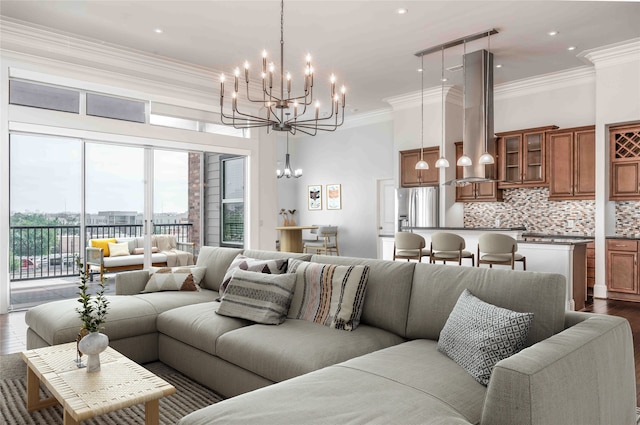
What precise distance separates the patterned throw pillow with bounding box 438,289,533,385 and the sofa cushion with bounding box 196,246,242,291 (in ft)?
7.62

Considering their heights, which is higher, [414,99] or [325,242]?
[414,99]

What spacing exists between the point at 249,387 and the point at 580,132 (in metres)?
6.15

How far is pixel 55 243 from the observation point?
6312 millimetres

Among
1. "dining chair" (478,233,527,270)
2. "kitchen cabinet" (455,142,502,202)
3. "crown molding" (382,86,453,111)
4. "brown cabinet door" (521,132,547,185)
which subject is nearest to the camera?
"dining chair" (478,233,527,270)

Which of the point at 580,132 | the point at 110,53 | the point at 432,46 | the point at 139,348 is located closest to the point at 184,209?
the point at 110,53

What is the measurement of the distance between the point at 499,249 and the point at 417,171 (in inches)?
129

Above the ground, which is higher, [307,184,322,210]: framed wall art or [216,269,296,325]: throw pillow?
[307,184,322,210]: framed wall art

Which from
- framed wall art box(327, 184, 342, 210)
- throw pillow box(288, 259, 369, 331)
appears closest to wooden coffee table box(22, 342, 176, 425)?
throw pillow box(288, 259, 369, 331)

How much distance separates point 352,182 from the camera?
10.1 metres

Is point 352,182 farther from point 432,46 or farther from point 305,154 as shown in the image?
point 432,46

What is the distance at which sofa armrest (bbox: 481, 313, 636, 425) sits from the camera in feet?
4.43

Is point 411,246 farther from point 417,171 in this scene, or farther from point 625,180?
point 625,180

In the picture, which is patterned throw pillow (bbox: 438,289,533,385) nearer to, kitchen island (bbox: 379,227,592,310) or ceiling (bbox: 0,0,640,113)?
kitchen island (bbox: 379,227,592,310)

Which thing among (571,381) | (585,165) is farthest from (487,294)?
(585,165)
